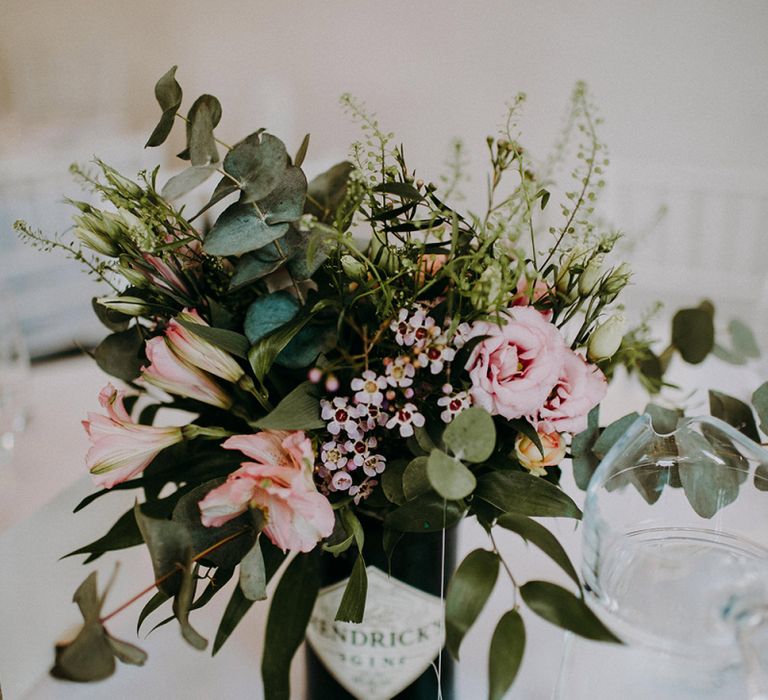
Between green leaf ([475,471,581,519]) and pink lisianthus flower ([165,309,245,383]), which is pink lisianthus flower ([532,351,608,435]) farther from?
pink lisianthus flower ([165,309,245,383])

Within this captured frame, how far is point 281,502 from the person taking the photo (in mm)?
438

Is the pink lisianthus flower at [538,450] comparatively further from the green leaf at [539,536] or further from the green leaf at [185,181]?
the green leaf at [185,181]

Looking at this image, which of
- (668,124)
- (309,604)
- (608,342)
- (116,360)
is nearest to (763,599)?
(608,342)

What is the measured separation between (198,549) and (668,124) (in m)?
3.10

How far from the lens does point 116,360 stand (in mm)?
577

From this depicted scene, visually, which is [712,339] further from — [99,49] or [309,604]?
[99,49]

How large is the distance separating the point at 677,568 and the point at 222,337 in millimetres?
306

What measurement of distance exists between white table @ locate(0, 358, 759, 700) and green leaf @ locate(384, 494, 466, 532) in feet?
0.61

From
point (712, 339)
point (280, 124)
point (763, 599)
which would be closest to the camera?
point (763, 599)

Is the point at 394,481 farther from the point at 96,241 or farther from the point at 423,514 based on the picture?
the point at 96,241

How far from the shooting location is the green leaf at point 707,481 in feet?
1.72

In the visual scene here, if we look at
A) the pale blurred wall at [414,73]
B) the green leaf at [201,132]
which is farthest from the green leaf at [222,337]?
the pale blurred wall at [414,73]

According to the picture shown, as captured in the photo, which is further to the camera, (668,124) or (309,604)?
(668,124)

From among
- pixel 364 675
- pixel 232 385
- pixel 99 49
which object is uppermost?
pixel 99 49
